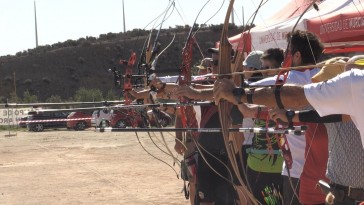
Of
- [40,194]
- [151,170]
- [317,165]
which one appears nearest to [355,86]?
[317,165]

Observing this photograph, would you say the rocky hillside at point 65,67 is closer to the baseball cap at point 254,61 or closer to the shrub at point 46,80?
the shrub at point 46,80

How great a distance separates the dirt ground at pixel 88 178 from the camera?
336 inches

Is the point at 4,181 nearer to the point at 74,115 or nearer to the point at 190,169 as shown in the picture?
the point at 190,169

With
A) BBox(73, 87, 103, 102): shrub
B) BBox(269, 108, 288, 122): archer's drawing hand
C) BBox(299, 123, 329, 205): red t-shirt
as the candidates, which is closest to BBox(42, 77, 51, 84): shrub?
BBox(73, 87, 103, 102): shrub

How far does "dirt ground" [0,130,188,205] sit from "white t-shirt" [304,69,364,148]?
5.57 metres

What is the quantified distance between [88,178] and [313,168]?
761 cm

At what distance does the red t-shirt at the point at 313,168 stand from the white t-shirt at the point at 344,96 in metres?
0.93

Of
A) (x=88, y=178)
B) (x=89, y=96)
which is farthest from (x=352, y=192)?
(x=89, y=96)

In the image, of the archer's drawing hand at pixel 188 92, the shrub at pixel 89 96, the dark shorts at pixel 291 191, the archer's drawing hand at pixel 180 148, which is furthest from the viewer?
the shrub at pixel 89 96

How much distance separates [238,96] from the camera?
2.83m

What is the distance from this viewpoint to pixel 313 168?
343 cm

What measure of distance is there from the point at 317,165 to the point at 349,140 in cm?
56

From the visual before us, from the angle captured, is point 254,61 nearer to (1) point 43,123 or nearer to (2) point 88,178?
(2) point 88,178

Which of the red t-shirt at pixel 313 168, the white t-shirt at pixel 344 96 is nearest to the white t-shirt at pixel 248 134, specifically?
the red t-shirt at pixel 313 168
